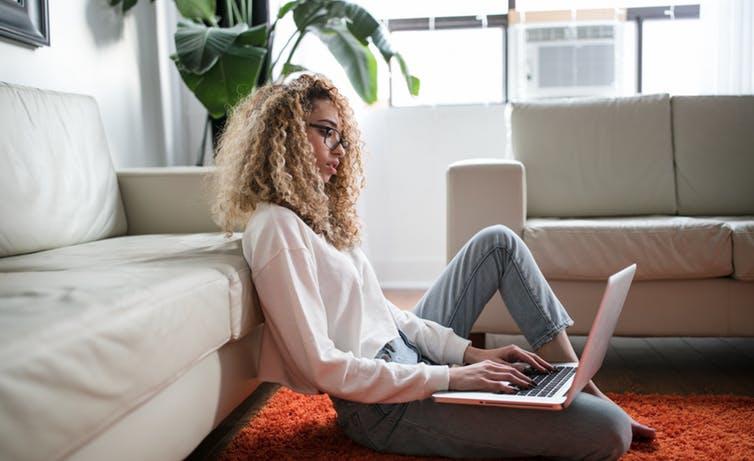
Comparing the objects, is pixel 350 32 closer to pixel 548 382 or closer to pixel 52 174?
pixel 52 174

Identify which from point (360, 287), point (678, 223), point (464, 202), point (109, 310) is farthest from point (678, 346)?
point (109, 310)

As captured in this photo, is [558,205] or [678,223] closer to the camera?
[678,223]

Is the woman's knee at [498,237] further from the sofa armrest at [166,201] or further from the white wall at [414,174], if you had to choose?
the white wall at [414,174]

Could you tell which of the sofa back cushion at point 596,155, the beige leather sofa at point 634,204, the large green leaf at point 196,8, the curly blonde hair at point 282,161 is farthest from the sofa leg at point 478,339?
the large green leaf at point 196,8

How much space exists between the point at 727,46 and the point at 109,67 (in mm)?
2790

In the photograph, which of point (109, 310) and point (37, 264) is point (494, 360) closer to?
point (109, 310)

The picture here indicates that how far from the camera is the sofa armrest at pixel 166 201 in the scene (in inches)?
86.0

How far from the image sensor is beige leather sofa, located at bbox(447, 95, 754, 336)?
6.54ft

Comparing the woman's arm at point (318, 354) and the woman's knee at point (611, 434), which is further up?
the woman's arm at point (318, 354)

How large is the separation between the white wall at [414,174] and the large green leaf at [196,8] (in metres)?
0.99

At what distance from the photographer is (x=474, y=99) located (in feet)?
12.2

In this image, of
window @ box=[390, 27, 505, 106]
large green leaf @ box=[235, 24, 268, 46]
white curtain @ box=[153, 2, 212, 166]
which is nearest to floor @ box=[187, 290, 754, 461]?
large green leaf @ box=[235, 24, 268, 46]

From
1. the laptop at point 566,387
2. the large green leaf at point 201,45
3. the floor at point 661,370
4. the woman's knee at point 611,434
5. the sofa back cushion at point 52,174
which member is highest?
the large green leaf at point 201,45

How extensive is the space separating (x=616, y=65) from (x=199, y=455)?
2873 millimetres
